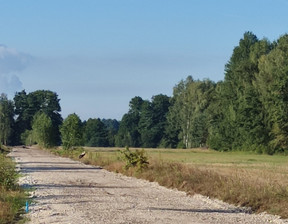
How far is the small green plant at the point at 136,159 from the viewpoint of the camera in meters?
30.4

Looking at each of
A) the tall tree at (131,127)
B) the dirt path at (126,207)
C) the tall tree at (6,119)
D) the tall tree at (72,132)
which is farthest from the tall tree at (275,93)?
the tall tree at (6,119)

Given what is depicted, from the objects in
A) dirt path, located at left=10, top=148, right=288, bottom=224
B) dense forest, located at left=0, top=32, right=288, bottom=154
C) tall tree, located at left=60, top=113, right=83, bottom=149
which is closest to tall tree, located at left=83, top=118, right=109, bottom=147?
dense forest, located at left=0, top=32, right=288, bottom=154

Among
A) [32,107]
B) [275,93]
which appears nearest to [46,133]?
[275,93]

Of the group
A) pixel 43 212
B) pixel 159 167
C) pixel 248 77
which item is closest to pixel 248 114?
pixel 248 77

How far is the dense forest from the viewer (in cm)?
7919

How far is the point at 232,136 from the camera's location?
9731 centimetres

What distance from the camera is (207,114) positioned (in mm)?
109688

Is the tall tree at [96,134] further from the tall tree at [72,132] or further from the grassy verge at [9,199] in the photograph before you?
the grassy verge at [9,199]

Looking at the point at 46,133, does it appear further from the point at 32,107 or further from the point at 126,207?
the point at 126,207

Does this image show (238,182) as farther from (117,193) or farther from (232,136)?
(232,136)

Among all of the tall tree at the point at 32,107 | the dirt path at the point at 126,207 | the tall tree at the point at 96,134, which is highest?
the tall tree at the point at 32,107

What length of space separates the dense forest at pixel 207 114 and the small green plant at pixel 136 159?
1355 inches

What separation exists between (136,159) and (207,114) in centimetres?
7933

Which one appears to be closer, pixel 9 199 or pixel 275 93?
pixel 9 199
